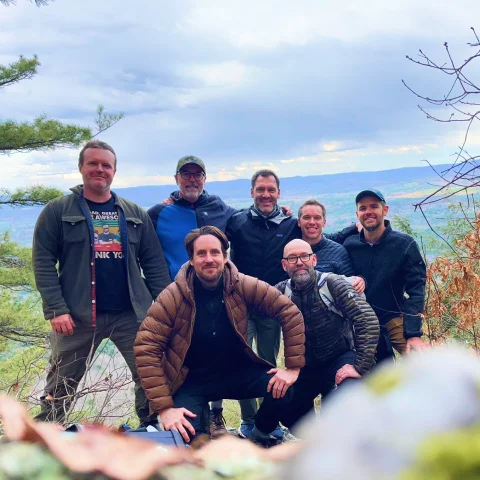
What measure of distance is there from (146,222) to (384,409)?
4.45 metres

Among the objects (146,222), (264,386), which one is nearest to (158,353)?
(264,386)

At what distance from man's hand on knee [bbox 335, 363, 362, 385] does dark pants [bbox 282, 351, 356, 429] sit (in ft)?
0.45

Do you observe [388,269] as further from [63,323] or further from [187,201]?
[63,323]

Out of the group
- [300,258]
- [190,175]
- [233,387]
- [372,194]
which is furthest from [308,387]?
[190,175]

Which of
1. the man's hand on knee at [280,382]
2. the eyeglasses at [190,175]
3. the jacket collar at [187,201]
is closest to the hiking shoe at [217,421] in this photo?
the man's hand on knee at [280,382]

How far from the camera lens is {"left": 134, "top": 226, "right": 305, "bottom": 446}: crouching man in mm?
4016

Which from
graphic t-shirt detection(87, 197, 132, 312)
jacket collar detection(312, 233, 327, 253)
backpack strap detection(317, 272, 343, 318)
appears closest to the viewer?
backpack strap detection(317, 272, 343, 318)

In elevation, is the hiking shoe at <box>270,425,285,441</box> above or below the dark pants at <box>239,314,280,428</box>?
below

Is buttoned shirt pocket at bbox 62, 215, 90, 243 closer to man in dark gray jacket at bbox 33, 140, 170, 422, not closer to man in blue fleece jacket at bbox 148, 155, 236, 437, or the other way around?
man in dark gray jacket at bbox 33, 140, 170, 422

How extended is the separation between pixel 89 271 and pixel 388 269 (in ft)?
8.89

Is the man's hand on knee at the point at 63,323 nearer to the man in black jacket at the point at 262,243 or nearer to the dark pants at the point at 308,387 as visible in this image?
the man in black jacket at the point at 262,243

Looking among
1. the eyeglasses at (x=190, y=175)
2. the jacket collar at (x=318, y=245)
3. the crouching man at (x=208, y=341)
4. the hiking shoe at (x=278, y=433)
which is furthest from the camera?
the eyeglasses at (x=190, y=175)

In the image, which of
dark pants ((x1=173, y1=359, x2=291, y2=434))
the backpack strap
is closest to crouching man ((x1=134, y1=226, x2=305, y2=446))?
dark pants ((x1=173, y1=359, x2=291, y2=434))

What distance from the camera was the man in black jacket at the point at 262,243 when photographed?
505cm
